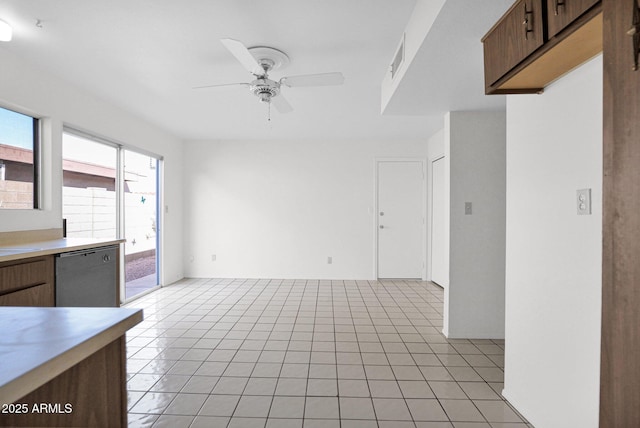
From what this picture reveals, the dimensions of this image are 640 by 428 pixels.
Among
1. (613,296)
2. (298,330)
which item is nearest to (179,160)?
(298,330)

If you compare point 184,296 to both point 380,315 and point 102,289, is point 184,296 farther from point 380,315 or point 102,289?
point 380,315

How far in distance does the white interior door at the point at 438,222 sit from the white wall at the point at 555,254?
2.94 metres

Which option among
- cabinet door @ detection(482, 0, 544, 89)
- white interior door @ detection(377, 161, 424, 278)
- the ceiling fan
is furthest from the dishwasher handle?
white interior door @ detection(377, 161, 424, 278)

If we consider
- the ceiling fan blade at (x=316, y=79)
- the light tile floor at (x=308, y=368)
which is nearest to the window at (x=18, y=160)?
the light tile floor at (x=308, y=368)

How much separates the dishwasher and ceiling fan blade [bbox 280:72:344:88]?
6.47 feet

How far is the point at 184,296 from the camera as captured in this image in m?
4.27

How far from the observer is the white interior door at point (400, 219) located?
17.2ft

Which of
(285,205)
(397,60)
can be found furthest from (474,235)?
Result: (285,205)

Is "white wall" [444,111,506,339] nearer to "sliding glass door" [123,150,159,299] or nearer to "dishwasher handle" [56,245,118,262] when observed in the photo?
"dishwasher handle" [56,245,118,262]

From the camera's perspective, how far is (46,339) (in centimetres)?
58

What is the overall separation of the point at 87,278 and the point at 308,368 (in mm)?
1786

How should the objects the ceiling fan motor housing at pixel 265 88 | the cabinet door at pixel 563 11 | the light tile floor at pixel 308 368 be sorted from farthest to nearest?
the ceiling fan motor housing at pixel 265 88 → the light tile floor at pixel 308 368 → the cabinet door at pixel 563 11

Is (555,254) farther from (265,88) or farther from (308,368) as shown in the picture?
(265,88)

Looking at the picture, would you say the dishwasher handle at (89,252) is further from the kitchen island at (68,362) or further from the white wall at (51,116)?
the kitchen island at (68,362)
